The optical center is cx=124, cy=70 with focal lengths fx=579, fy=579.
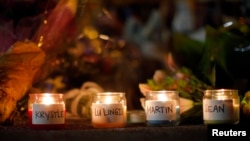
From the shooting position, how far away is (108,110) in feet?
3.31

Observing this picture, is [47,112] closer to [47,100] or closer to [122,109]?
[47,100]

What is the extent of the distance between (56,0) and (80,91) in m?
0.24

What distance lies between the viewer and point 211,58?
1250mm

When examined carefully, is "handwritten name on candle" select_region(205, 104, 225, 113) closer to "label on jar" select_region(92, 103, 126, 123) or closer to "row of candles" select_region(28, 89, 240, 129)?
"row of candles" select_region(28, 89, 240, 129)

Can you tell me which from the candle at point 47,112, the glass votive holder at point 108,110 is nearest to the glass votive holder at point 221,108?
the glass votive holder at point 108,110

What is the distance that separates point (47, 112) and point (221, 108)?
0.30m

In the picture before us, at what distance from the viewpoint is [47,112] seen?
1002 millimetres

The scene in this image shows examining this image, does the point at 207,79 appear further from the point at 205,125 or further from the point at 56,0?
the point at 56,0

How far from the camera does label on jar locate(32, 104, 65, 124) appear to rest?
100 centimetres

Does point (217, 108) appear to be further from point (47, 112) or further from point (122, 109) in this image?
point (47, 112)

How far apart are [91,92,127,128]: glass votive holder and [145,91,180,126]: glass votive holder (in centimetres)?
5

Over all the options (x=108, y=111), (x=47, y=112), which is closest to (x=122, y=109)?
(x=108, y=111)

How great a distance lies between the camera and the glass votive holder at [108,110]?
101 cm

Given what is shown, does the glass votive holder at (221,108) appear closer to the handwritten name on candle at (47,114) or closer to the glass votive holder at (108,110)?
the glass votive holder at (108,110)
